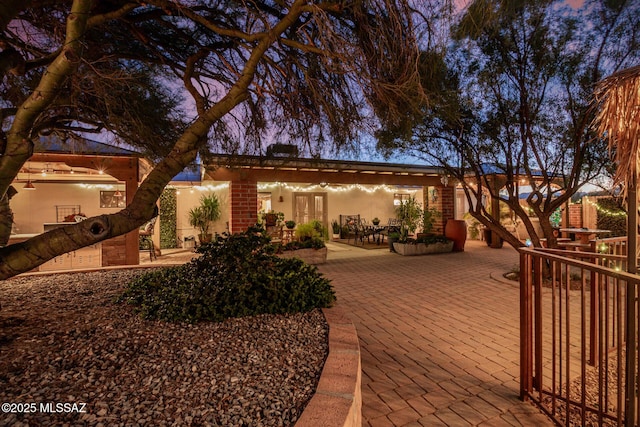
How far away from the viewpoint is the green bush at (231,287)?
2.65m

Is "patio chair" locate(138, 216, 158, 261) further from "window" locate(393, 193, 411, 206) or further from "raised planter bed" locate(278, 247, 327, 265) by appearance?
"window" locate(393, 193, 411, 206)

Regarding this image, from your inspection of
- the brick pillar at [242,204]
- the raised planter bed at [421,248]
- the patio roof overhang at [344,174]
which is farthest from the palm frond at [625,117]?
the raised planter bed at [421,248]

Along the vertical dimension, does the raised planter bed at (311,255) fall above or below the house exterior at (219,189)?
below

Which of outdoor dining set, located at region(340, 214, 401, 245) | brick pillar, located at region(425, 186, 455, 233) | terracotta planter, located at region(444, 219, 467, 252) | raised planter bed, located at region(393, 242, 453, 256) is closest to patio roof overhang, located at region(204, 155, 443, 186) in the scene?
brick pillar, located at region(425, 186, 455, 233)

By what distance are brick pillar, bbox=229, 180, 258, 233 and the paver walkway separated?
272 centimetres

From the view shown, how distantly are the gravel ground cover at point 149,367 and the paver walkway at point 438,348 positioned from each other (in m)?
0.69

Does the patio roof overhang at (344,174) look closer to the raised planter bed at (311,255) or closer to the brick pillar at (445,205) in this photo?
the brick pillar at (445,205)

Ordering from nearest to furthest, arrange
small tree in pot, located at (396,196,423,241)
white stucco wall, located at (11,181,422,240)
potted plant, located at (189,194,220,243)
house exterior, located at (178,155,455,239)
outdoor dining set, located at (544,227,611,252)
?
outdoor dining set, located at (544,227,611,252), house exterior, located at (178,155,455,239), small tree in pot, located at (396,196,423,241), white stucco wall, located at (11,181,422,240), potted plant, located at (189,194,220,243)

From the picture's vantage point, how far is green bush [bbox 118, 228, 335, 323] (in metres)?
2.65

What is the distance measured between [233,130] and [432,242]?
800 cm

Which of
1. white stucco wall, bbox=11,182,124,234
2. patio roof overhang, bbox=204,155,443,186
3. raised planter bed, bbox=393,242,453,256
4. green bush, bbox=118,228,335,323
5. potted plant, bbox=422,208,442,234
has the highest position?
patio roof overhang, bbox=204,155,443,186

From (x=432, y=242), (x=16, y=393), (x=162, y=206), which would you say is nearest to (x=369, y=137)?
(x=16, y=393)

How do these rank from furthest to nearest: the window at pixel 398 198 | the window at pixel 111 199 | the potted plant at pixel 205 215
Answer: the window at pixel 398 198 < the potted plant at pixel 205 215 < the window at pixel 111 199

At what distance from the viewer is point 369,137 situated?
3.68m
